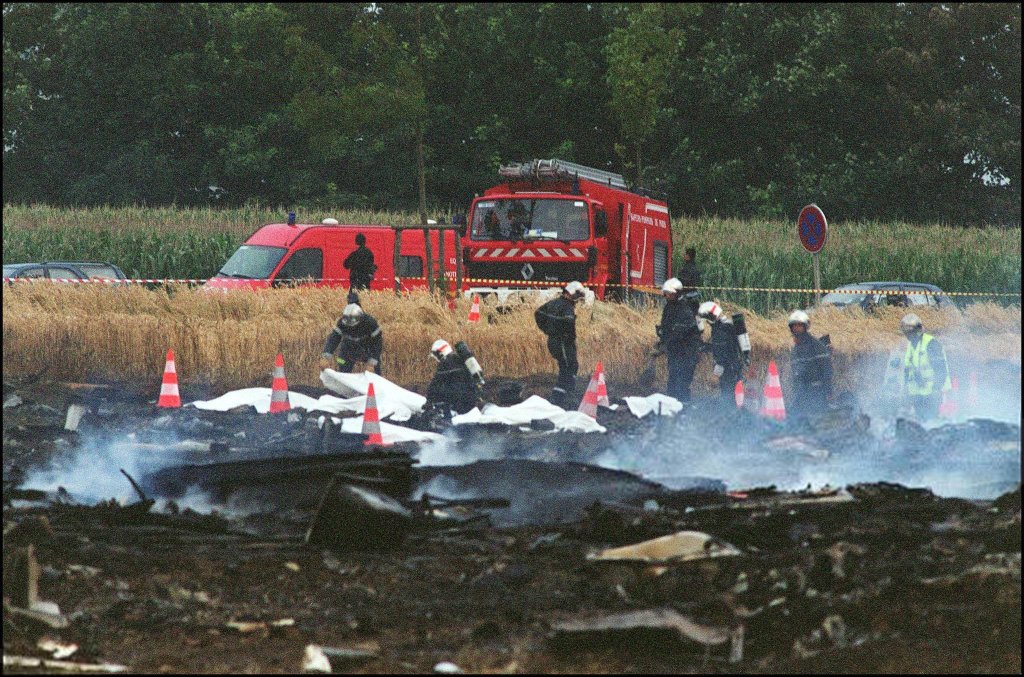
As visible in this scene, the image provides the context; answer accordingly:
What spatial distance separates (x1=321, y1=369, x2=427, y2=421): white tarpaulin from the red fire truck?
6.12 m

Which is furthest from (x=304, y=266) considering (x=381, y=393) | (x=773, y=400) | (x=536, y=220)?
(x=773, y=400)

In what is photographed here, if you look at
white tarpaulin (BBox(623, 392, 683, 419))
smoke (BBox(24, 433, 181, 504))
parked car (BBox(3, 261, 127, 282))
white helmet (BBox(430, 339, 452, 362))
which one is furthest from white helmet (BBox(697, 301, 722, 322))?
parked car (BBox(3, 261, 127, 282))

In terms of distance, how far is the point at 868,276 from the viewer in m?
34.7

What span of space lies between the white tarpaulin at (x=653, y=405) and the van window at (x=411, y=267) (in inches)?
323

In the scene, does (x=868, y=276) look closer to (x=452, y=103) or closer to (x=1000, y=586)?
(x=452, y=103)

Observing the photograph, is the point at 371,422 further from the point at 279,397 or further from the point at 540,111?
the point at 540,111

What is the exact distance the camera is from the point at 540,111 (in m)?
48.6

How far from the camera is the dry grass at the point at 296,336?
689 inches

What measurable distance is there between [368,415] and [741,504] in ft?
14.8

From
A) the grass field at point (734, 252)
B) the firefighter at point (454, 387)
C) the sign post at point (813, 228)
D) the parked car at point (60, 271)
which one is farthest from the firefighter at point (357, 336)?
the grass field at point (734, 252)

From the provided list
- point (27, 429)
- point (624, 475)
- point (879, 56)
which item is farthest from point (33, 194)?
point (624, 475)

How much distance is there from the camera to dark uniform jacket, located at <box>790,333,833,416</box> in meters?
15.6

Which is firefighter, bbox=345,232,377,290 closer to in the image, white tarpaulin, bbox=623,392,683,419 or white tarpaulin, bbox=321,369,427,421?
white tarpaulin, bbox=321,369,427,421

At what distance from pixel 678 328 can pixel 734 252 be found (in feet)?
61.2
